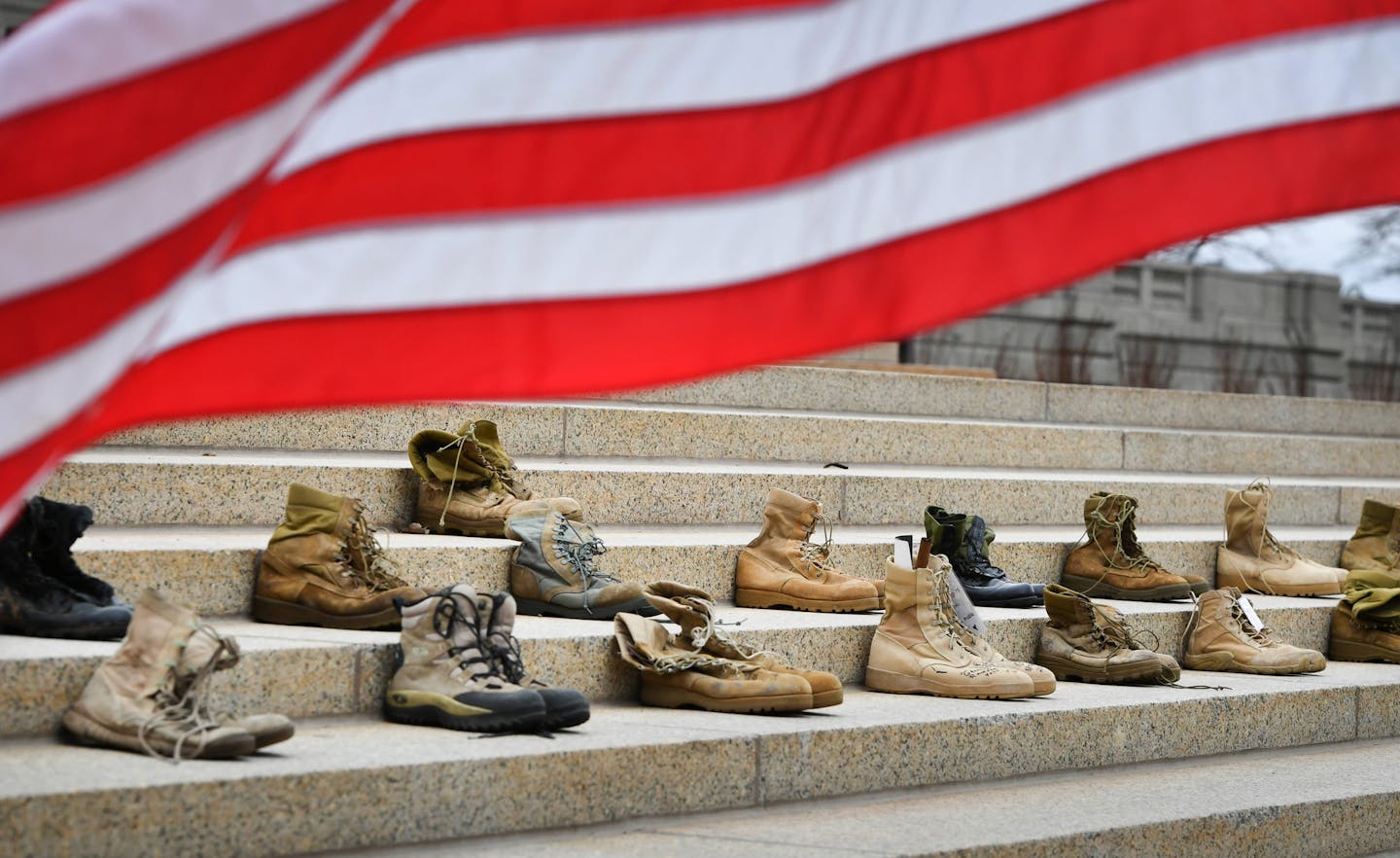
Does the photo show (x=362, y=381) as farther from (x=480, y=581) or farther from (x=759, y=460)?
(x=759, y=460)

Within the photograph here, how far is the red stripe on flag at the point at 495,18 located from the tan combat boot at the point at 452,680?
1991mm

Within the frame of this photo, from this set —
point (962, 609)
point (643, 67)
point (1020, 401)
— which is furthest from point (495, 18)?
point (1020, 401)

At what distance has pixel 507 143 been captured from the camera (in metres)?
2.05

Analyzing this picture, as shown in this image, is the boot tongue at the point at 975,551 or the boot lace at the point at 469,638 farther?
the boot tongue at the point at 975,551

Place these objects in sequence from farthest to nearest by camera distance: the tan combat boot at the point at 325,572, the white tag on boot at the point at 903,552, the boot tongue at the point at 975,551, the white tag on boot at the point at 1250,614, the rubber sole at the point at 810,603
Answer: the white tag on boot at the point at 1250,614 → the boot tongue at the point at 975,551 → the rubber sole at the point at 810,603 → the white tag on boot at the point at 903,552 → the tan combat boot at the point at 325,572

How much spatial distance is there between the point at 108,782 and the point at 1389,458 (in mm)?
8370

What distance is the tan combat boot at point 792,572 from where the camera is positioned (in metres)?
5.27

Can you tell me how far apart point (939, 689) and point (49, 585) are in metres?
2.32

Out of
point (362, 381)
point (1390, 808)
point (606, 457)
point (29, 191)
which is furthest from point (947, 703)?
point (29, 191)

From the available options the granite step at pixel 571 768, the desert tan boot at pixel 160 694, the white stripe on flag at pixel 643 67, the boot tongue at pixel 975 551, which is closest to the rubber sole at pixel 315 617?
the granite step at pixel 571 768

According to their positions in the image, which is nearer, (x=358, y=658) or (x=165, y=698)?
(x=165, y=698)

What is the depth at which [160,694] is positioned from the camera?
10.9 ft

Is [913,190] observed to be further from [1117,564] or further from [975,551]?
[1117,564]

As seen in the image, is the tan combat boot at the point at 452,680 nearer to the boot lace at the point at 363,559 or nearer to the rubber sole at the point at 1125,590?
the boot lace at the point at 363,559
